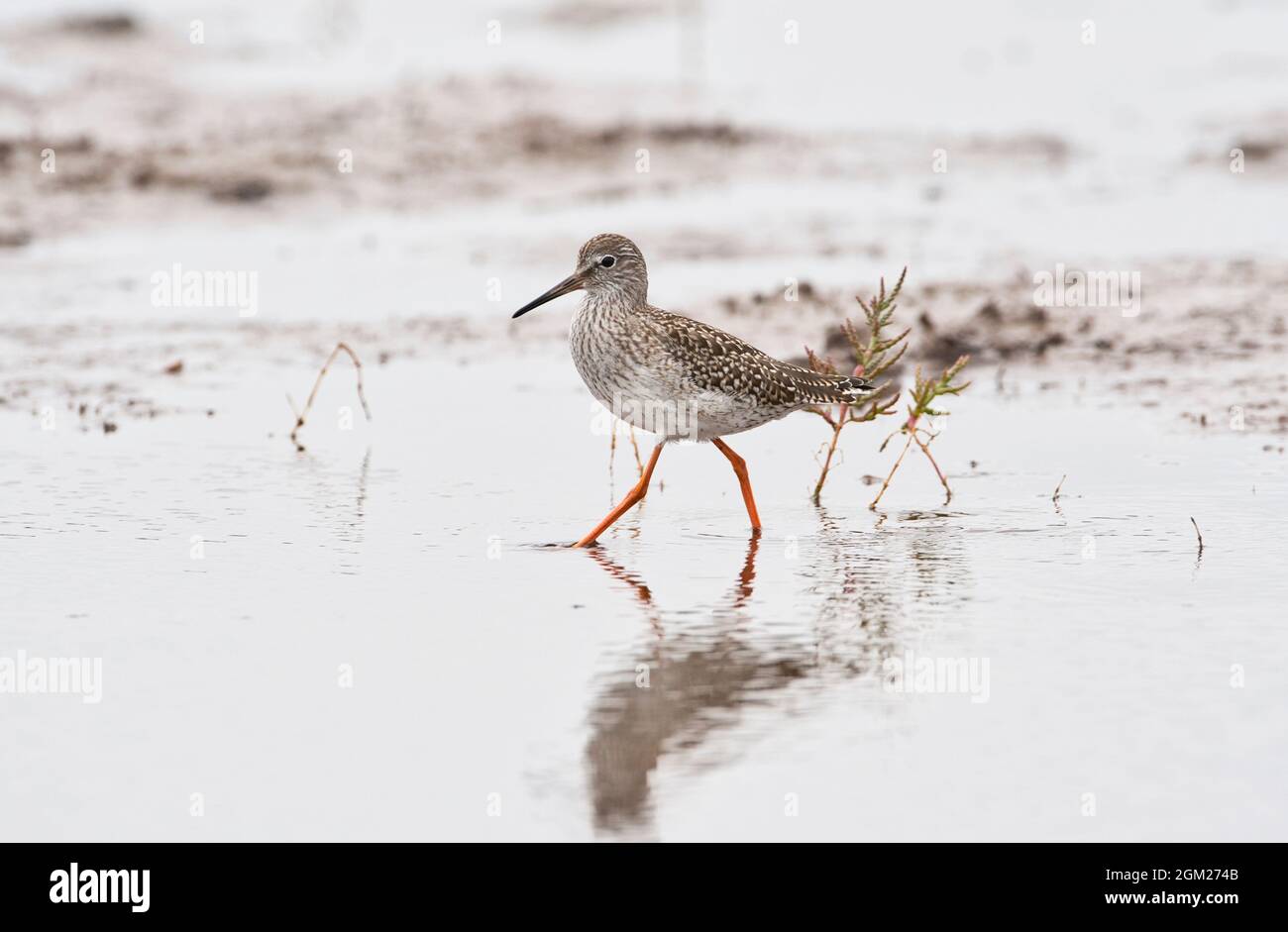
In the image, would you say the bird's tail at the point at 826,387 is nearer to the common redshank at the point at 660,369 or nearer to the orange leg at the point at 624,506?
the common redshank at the point at 660,369

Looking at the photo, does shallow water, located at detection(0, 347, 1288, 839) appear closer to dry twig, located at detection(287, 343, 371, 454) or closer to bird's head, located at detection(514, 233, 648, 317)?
dry twig, located at detection(287, 343, 371, 454)

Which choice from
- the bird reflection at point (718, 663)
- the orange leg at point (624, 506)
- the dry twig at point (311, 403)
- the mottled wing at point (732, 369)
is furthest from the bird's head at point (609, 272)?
the dry twig at point (311, 403)

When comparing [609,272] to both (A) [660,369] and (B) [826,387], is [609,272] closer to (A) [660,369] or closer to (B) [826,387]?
(A) [660,369]

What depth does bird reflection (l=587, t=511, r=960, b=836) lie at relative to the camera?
6.33m

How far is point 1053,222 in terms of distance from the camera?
19828 mm

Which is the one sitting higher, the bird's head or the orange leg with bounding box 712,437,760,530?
the bird's head

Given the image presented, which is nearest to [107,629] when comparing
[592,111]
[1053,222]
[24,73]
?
[1053,222]

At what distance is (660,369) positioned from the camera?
963 cm

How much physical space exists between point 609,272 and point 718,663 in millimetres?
3299

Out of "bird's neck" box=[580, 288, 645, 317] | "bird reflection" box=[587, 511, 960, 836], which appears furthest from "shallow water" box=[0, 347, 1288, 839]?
"bird's neck" box=[580, 288, 645, 317]

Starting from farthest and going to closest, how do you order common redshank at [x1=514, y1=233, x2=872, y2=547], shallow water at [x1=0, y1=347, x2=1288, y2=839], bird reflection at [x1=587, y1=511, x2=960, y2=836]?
common redshank at [x1=514, y1=233, x2=872, y2=547] → bird reflection at [x1=587, y1=511, x2=960, y2=836] → shallow water at [x1=0, y1=347, x2=1288, y2=839]

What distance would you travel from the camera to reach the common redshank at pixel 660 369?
31.7 feet

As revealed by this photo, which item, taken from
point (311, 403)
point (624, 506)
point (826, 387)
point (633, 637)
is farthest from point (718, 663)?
point (311, 403)
